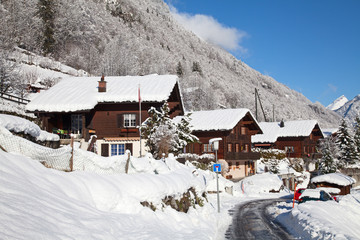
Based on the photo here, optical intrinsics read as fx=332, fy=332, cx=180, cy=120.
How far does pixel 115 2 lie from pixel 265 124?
457ft

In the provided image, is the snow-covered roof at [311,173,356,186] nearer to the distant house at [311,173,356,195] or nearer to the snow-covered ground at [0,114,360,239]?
the distant house at [311,173,356,195]

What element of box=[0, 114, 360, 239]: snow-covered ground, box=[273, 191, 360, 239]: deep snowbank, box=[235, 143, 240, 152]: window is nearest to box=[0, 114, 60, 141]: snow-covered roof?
box=[0, 114, 360, 239]: snow-covered ground

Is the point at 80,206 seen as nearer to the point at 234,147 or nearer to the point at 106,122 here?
the point at 106,122

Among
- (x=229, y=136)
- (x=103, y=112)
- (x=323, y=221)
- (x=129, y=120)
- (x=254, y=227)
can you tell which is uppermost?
(x=103, y=112)

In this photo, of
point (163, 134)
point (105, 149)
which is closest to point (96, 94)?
point (105, 149)

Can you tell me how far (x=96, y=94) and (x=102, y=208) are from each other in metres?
25.9

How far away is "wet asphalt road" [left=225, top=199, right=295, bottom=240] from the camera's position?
1445 cm

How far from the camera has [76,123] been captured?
34.8 m

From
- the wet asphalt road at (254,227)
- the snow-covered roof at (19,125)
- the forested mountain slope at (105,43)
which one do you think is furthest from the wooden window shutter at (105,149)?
the forested mountain slope at (105,43)

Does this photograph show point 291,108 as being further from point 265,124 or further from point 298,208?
point 298,208

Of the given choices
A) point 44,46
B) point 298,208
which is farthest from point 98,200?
point 44,46

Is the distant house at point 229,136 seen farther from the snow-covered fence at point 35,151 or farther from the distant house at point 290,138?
the snow-covered fence at point 35,151

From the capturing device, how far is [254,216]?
20.2 metres

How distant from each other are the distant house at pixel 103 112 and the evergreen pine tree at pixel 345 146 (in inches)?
1463
